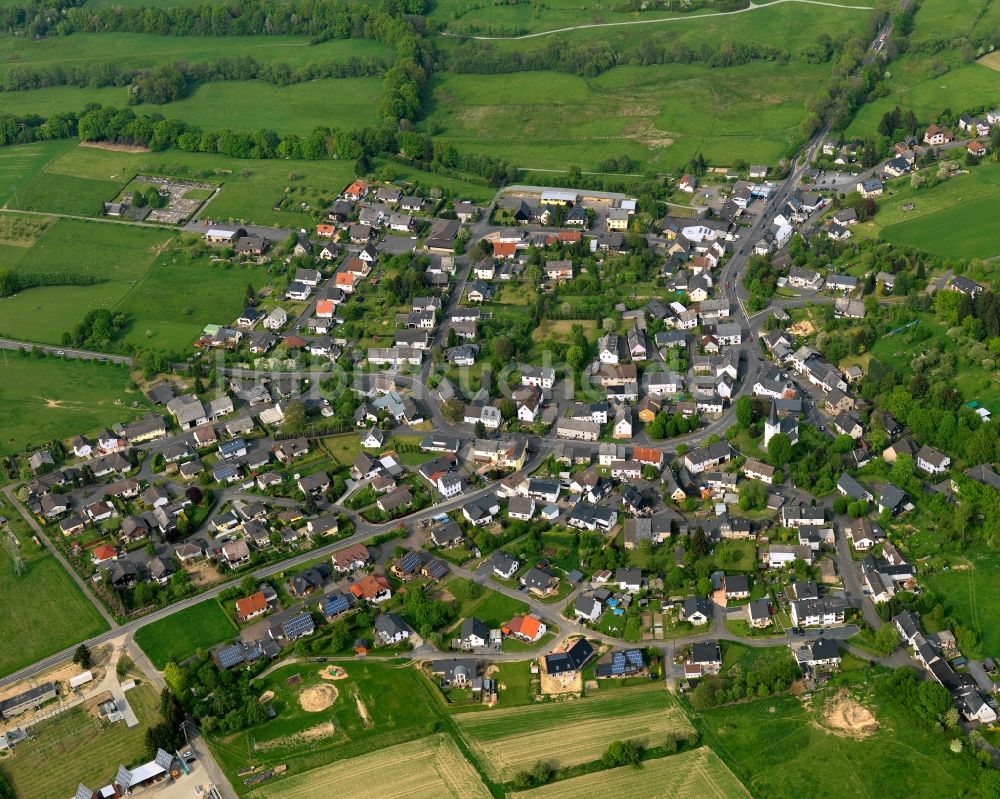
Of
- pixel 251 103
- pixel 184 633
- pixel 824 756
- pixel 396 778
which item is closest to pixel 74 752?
pixel 184 633

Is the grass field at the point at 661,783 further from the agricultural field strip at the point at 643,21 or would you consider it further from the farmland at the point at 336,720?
the agricultural field strip at the point at 643,21

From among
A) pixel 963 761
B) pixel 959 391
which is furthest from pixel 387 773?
pixel 959 391

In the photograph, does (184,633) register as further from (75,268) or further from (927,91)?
(927,91)

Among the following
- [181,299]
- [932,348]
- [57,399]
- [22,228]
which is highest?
[22,228]

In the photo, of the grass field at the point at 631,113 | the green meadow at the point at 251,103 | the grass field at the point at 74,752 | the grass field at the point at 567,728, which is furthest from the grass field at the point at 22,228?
the grass field at the point at 567,728

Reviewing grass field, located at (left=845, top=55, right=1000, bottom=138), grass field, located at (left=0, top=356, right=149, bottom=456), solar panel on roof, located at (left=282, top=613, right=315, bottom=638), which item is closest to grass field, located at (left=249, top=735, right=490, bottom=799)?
solar panel on roof, located at (left=282, top=613, right=315, bottom=638)

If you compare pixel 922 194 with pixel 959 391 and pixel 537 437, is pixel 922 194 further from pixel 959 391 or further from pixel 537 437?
pixel 537 437
